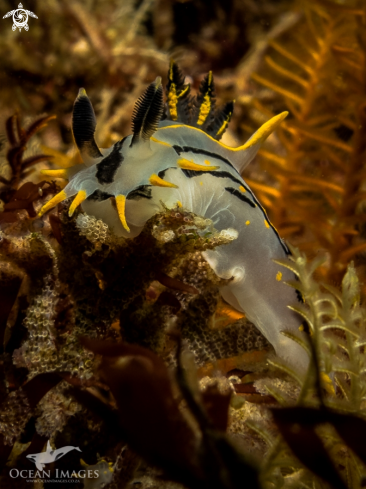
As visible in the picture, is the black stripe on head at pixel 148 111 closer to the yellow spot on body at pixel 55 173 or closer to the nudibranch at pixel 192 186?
the nudibranch at pixel 192 186

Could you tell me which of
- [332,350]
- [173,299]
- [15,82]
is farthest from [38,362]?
[15,82]

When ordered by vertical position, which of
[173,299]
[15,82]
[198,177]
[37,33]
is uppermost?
[37,33]

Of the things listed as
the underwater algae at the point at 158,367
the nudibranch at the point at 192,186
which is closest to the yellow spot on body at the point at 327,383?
the underwater algae at the point at 158,367

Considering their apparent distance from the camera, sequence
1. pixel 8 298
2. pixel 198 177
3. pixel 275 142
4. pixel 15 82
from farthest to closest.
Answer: pixel 275 142 < pixel 15 82 < pixel 198 177 < pixel 8 298

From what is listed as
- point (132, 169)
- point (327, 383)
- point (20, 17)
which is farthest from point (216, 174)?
point (20, 17)

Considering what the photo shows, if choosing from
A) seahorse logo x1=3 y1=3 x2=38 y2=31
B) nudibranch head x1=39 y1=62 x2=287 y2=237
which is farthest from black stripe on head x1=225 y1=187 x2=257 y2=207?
seahorse logo x1=3 y1=3 x2=38 y2=31

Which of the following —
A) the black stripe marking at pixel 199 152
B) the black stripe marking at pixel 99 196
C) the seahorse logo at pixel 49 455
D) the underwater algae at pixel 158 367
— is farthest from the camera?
the black stripe marking at pixel 199 152

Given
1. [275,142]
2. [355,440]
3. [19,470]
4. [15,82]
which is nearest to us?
[355,440]

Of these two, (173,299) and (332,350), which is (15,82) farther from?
(332,350)
